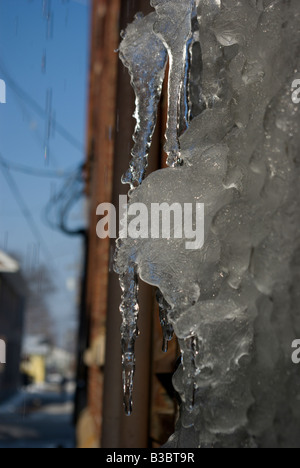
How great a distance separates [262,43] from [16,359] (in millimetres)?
21108

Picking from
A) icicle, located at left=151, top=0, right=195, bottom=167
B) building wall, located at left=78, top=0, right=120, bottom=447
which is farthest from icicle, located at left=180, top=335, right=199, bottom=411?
building wall, located at left=78, top=0, right=120, bottom=447

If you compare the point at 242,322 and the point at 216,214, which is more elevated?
the point at 216,214

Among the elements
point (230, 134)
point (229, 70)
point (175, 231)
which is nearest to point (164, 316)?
point (175, 231)

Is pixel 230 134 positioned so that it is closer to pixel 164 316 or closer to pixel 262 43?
pixel 262 43

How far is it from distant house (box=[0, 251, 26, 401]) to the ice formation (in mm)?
13778

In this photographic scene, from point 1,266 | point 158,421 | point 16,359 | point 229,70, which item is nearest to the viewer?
point 229,70

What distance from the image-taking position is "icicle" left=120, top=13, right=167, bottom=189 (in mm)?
1812

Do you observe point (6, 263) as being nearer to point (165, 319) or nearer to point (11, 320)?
point (11, 320)

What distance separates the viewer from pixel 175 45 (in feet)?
5.71

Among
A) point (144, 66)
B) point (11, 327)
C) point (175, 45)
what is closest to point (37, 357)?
point (11, 327)

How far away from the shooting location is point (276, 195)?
3.95 feet

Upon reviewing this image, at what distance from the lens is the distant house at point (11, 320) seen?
16344 mm

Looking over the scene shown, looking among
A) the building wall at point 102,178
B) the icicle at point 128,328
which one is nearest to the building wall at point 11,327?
the building wall at point 102,178

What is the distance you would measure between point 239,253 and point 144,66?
896mm
